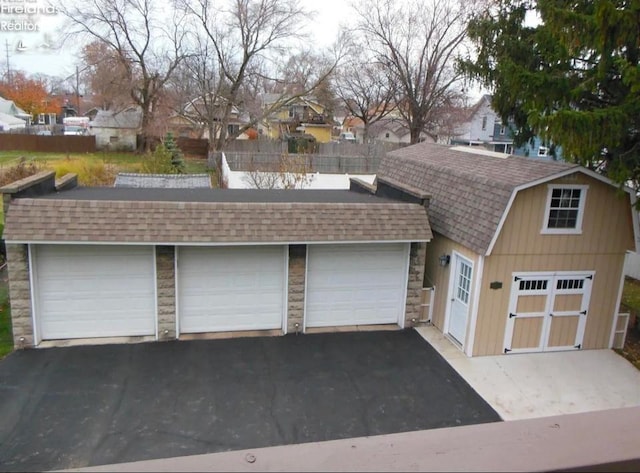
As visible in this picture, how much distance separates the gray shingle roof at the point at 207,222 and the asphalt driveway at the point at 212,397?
2.17 metres

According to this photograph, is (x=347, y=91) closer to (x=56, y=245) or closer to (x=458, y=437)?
(x=56, y=245)

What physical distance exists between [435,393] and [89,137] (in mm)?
42521

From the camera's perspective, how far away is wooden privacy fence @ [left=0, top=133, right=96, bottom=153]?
41.7 metres

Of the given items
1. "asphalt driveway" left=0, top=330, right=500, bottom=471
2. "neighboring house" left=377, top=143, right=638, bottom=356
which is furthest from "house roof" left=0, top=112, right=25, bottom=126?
"neighboring house" left=377, top=143, right=638, bottom=356

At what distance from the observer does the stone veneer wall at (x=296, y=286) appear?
34.4 ft

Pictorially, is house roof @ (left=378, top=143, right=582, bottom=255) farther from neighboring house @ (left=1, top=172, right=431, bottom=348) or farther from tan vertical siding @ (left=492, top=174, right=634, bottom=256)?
neighboring house @ (left=1, top=172, right=431, bottom=348)

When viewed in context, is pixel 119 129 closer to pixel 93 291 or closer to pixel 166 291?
pixel 93 291

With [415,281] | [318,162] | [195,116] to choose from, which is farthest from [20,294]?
[195,116]

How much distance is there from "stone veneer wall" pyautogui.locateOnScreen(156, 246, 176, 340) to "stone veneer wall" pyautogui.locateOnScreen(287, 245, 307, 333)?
2327 millimetres

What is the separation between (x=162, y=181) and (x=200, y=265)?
27.9 ft

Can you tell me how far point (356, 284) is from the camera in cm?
1109

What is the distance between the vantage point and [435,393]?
28.4ft

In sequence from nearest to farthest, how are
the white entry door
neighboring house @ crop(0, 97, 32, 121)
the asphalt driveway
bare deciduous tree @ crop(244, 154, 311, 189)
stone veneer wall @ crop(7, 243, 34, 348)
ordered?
the asphalt driveway < stone veneer wall @ crop(7, 243, 34, 348) < the white entry door < bare deciduous tree @ crop(244, 154, 311, 189) < neighboring house @ crop(0, 97, 32, 121)

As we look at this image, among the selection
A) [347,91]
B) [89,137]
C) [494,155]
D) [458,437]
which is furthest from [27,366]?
[347,91]
